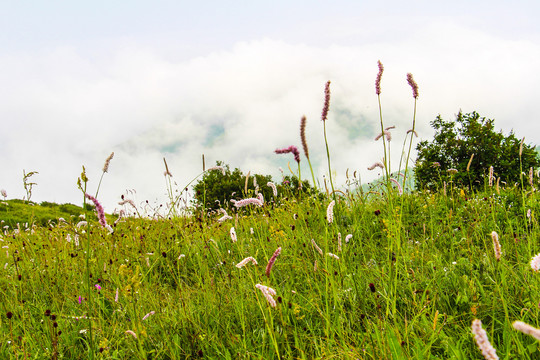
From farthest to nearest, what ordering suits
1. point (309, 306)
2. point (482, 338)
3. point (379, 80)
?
1. point (309, 306)
2. point (379, 80)
3. point (482, 338)

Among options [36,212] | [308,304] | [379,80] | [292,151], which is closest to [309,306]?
[308,304]

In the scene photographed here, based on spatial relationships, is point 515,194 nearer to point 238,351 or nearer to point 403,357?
point 403,357

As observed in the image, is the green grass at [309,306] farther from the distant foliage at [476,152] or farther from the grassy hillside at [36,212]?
the distant foliage at [476,152]

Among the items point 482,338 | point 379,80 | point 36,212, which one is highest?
point 379,80

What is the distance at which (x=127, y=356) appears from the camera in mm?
2740

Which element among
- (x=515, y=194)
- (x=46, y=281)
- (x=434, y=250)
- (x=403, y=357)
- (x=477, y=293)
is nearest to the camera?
(x=403, y=357)

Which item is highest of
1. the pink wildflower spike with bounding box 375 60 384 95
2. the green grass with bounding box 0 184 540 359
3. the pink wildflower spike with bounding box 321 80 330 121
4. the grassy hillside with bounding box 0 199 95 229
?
the pink wildflower spike with bounding box 375 60 384 95

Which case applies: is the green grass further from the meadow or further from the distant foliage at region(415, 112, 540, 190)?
the distant foliage at region(415, 112, 540, 190)

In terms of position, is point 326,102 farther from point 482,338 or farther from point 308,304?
point 308,304

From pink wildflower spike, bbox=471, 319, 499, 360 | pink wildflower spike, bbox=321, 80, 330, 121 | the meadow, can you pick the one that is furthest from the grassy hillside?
pink wildflower spike, bbox=471, 319, 499, 360

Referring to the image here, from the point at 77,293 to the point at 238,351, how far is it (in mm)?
2637

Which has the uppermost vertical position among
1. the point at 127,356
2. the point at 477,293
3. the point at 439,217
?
the point at 439,217

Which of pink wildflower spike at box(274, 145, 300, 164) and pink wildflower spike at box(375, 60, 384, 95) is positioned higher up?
pink wildflower spike at box(375, 60, 384, 95)

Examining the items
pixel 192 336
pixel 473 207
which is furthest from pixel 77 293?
pixel 473 207
